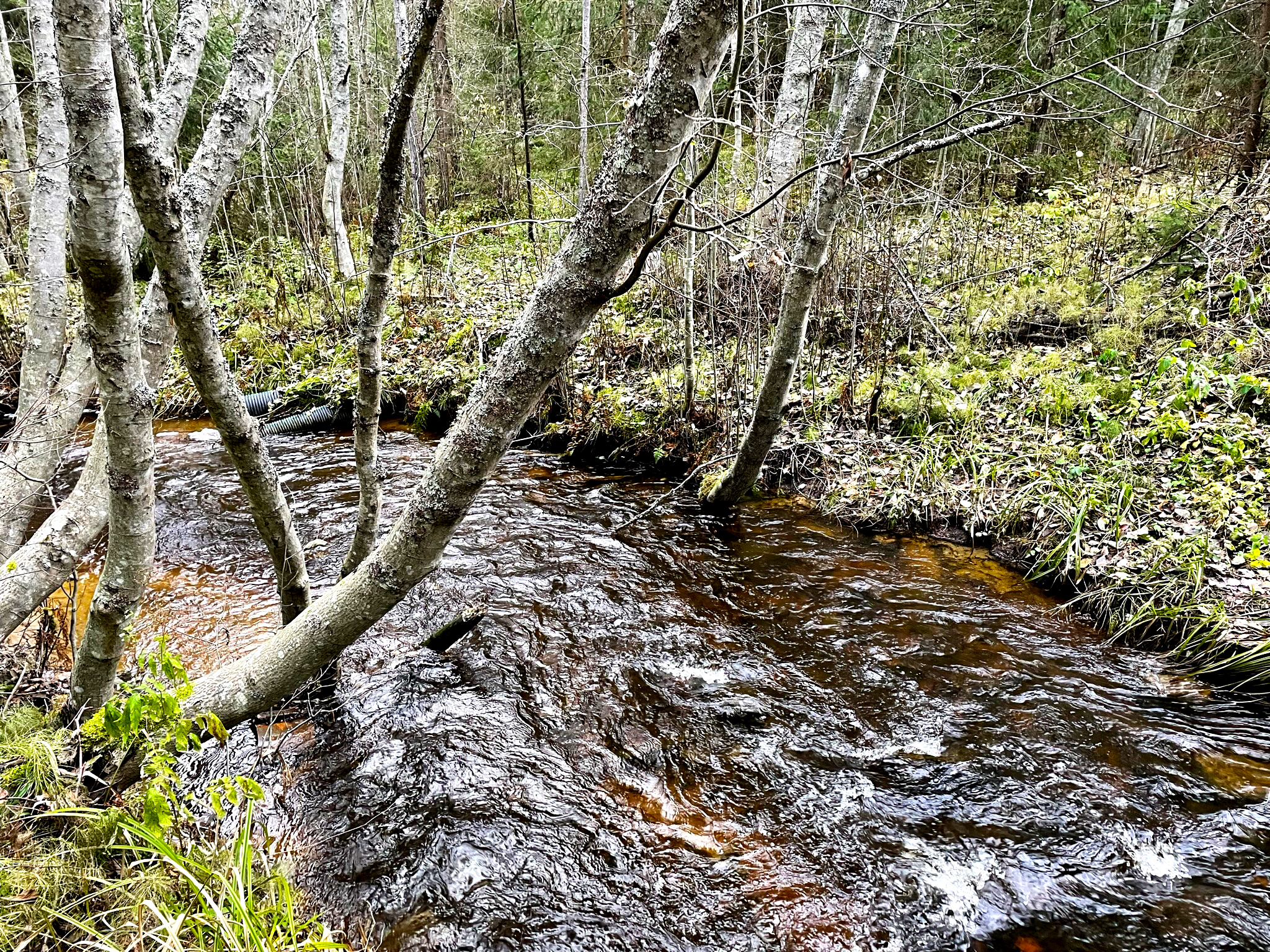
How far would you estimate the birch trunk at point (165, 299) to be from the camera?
2500mm

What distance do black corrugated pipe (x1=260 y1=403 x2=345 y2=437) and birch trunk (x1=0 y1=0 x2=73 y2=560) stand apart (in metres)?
4.55

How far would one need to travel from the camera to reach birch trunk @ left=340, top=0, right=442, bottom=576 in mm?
2139

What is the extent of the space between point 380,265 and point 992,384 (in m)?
5.65

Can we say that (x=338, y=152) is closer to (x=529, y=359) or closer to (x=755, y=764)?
(x=529, y=359)

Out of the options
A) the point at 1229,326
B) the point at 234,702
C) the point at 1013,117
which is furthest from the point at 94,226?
the point at 1229,326

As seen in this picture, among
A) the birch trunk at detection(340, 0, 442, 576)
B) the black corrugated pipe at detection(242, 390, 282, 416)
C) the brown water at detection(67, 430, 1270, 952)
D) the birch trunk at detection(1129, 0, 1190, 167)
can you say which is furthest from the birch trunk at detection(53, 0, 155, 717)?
the birch trunk at detection(1129, 0, 1190, 167)

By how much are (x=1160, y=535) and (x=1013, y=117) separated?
3188mm

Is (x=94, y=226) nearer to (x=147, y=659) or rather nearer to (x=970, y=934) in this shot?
(x=147, y=659)

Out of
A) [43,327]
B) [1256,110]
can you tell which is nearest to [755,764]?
[43,327]

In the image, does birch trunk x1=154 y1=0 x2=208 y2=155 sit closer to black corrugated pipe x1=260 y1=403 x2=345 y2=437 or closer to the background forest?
the background forest

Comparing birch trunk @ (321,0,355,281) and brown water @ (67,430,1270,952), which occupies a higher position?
birch trunk @ (321,0,355,281)

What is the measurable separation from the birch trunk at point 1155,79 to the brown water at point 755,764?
8.60m

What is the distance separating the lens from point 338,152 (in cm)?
902

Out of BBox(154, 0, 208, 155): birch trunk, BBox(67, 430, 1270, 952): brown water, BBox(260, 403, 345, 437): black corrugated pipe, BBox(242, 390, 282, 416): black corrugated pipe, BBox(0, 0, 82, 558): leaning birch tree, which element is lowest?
BBox(67, 430, 1270, 952): brown water
